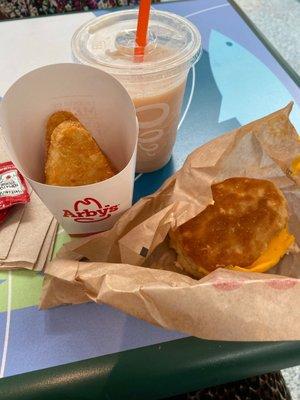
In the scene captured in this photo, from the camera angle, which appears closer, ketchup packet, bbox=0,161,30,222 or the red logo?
the red logo

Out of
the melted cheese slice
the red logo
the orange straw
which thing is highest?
the orange straw

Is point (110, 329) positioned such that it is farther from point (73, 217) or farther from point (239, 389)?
point (239, 389)

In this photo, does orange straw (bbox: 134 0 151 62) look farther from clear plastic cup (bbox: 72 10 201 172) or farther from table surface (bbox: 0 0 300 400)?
table surface (bbox: 0 0 300 400)

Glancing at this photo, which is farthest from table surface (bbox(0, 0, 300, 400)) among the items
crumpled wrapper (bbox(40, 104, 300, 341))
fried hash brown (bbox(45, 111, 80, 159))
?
fried hash brown (bbox(45, 111, 80, 159))

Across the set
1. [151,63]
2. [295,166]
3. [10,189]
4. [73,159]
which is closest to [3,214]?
[10,189]

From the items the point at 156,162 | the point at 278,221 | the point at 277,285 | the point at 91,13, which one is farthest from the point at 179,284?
the point at 91,13

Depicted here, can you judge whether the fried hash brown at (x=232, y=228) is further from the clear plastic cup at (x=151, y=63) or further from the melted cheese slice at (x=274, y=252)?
the clear plastic cup at (x=151, y=63)
